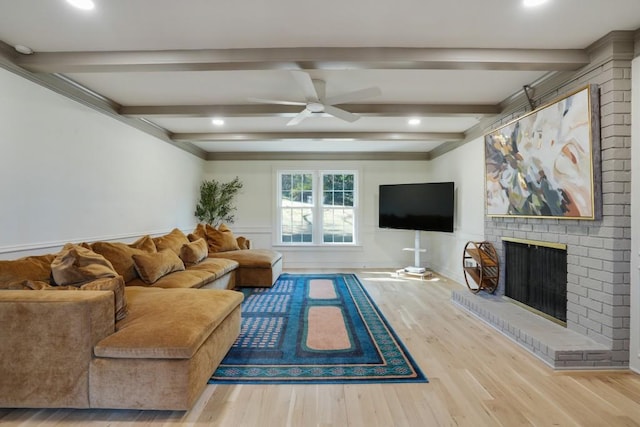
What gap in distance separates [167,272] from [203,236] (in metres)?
1.99

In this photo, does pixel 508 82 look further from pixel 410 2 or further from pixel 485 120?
pixel 410 2

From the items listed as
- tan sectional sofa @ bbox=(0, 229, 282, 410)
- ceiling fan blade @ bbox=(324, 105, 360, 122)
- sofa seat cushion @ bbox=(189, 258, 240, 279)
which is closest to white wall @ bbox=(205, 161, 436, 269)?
sofa seat cushion @ bbox=(189, 258, 240, 279)

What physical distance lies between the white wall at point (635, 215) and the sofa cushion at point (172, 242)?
15.4 feet

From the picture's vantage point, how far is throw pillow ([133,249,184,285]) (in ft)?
11.1

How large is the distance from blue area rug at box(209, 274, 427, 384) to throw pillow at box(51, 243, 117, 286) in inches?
46.9

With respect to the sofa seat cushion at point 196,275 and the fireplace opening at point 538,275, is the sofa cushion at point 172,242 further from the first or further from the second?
the fireplace opening at point 538,275

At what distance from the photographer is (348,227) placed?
7.09 m

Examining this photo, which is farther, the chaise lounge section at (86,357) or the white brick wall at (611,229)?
the white brick wall at (611,229)

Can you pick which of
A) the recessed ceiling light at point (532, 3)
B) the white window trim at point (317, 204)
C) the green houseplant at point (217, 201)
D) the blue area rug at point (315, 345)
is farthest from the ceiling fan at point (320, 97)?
the green houseplant at point (217, 201)

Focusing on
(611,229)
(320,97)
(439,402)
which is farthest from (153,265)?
(611,229)

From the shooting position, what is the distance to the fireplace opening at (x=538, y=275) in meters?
3.09

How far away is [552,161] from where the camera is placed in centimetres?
300

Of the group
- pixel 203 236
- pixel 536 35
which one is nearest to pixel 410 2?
pixel 536 35

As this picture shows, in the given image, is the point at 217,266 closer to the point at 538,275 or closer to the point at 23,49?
the point at 23,49
